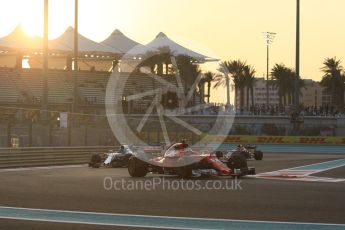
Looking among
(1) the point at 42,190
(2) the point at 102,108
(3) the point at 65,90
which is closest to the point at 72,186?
(1) the point at 42,190

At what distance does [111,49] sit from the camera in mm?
86000

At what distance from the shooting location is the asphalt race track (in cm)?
1100

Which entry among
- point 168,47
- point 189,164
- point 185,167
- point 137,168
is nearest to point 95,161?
point 137,168

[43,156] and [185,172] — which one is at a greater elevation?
[185,172]

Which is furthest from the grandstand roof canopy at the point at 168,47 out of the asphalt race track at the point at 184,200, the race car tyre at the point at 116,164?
the asphalt race track at the point at 184,200

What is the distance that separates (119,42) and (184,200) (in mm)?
79084

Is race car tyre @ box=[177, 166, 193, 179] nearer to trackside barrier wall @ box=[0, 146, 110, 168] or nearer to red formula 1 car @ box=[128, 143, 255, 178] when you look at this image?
red formula 1 car @ box=[128, 143, 255, 178]

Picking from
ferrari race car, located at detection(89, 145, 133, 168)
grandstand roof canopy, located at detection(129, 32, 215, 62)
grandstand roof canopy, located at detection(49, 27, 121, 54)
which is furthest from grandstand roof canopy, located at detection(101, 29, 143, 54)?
ferrari race car, located at detection(89, 145, 133, 168)

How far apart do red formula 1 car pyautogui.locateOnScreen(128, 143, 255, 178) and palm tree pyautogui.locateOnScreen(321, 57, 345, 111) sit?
83017 mm

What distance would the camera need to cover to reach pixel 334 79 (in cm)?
10069

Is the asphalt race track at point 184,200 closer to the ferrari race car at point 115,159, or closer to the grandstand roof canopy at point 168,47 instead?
the ferrari race car at point 115,159

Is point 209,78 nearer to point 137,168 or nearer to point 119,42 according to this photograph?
point 119,42

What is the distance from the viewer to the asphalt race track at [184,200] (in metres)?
11.0

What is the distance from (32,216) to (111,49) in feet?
249
